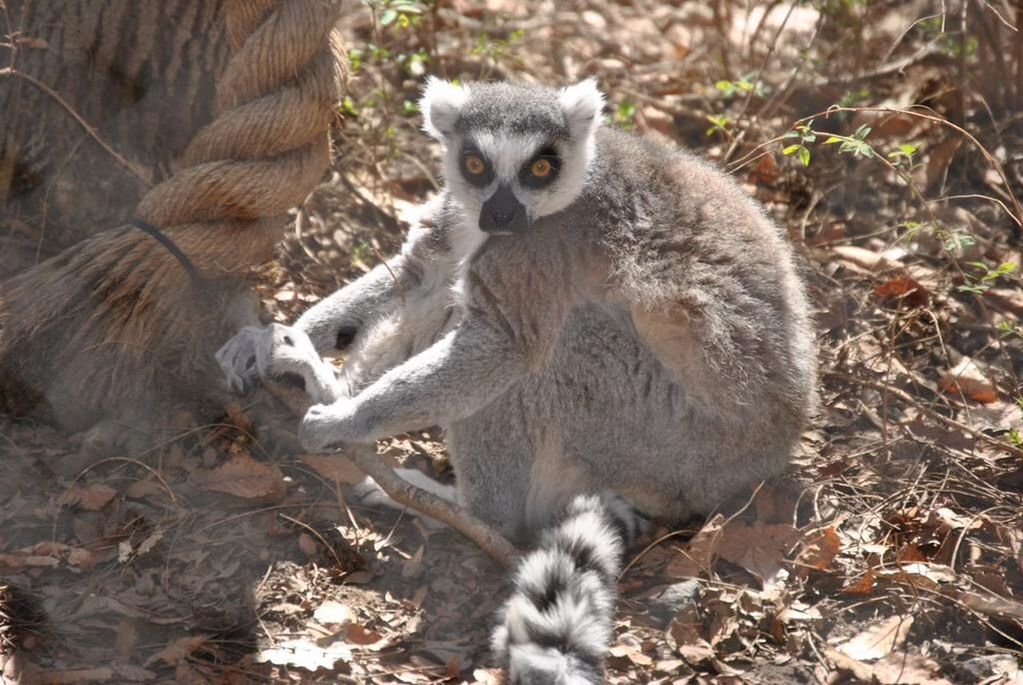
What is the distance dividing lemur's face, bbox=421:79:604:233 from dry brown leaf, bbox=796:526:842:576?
171 centimetres

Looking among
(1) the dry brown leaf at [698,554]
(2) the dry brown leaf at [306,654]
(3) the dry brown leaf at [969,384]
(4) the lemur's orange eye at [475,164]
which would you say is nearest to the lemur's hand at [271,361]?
(4) the lemur's orange eye at [475,164]

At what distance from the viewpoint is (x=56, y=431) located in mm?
4391

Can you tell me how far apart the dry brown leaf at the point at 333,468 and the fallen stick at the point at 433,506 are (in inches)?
12.0

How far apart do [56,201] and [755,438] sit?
328 cm

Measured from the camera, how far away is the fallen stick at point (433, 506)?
4203 millimetres

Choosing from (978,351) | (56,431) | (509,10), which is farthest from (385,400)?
(509,10)

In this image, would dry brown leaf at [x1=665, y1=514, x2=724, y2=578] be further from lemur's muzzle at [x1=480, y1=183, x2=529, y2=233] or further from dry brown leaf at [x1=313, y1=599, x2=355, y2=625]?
lemur's muzzle at [x1=480, y1=183, x2=529, y2=233]

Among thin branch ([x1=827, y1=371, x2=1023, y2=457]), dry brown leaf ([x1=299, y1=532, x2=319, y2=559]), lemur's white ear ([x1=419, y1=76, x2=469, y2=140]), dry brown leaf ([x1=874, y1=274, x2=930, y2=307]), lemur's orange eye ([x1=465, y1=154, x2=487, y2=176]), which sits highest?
lemur's white ear ([x1=419, y1=76, x2=469, y2=140])

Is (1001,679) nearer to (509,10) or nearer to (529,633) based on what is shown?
(529,633)

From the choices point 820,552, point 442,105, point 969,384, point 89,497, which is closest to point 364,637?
point 89,497

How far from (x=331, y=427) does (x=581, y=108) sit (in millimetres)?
1665

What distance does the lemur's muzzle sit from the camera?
410cm

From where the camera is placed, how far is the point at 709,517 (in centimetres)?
439

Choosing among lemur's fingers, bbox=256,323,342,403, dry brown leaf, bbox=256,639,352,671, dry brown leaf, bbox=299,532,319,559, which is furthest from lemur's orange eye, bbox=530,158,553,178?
dry brown leaf, bbox=256,639,352,671
